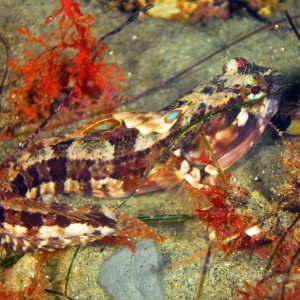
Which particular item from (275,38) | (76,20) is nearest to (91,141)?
(76,20)

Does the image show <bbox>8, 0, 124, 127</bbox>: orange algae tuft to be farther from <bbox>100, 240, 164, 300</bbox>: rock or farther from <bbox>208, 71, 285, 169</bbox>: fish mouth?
<bbox>100, 240, 164, 300</bbox>: rock

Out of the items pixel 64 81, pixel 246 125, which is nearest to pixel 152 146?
pixel 246 125

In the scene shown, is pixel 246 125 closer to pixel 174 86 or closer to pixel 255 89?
Result: pixel 255 89

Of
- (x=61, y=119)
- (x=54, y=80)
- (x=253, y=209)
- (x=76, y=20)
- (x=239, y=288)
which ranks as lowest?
(x=239, y=288)

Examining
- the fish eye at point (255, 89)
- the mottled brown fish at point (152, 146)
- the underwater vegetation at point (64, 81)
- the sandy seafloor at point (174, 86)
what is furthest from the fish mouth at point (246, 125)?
the underwater vegetation at point (64, 81)

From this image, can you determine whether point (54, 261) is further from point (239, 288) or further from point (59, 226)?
point (239, 288)

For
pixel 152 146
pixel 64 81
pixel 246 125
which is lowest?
pixel 246 125

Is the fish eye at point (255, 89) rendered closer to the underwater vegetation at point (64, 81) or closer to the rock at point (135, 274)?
the underwater vegetation at point (64, 81)
